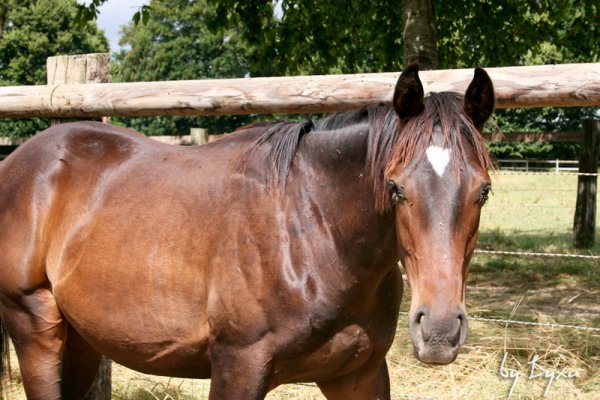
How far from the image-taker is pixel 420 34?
694 cm

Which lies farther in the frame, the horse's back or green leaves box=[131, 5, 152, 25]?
green leaves box=[131, 5, 152, 25]

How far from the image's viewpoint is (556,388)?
12.9 ft

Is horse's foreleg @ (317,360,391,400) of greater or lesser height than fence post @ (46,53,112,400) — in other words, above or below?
below

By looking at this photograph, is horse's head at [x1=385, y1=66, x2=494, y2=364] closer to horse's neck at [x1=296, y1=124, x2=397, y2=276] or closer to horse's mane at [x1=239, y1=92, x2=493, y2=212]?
horse's mane at [x1=239, y1=92, x2=493, y2=212]

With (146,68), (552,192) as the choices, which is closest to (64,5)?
A: (146,68)

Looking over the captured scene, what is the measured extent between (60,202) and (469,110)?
1.80 metres

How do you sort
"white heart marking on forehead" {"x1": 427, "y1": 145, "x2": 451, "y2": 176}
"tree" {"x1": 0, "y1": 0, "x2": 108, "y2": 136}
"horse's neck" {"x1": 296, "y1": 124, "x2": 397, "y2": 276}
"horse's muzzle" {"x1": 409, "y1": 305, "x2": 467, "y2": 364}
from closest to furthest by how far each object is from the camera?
"horse's muzzle" {"x1": 409, "y1": 305, "x2": 467, "y2": 364}
"white heart marking on forehead" {"x1": 427, "y1": 145, "x2": 451, "y2": 176}
"horse's neck" {"x1": 296, "y1": 124, "x2": 397, "y2": 276}
"tree" {"x1": 0, "y1": 0, "x2": 108, "y2": 136}

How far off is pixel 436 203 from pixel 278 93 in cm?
155

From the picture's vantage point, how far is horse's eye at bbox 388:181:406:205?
6.79 feet

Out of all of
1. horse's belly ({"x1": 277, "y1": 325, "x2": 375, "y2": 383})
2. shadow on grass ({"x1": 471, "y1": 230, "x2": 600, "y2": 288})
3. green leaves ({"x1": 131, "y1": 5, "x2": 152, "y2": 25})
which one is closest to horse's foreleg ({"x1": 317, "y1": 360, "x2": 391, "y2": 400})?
horse's belly ({"x1": 277, "y1": 325, "x2": 375, "y2": 383})

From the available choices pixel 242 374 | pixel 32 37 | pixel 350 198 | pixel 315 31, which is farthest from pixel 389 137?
pixel 32 37

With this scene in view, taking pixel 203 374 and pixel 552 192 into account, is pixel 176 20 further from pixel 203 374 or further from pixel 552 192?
pixel 203 374

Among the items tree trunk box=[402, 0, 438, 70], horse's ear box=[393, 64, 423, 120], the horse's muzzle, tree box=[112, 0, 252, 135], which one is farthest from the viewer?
tree box=[112, 0, 252, 135]

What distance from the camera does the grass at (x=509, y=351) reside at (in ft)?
13.1
